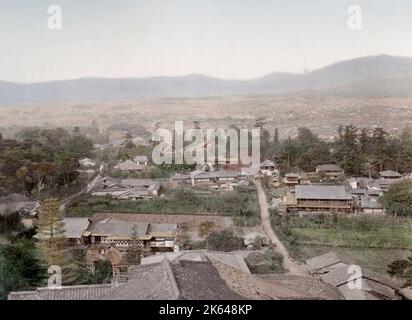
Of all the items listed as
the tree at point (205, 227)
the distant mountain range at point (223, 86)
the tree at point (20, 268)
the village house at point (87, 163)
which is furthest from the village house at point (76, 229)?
the distant mountain range at point (223, 86)

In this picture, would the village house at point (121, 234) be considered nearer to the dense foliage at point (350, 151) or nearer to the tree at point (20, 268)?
the tree at point (20, 268)

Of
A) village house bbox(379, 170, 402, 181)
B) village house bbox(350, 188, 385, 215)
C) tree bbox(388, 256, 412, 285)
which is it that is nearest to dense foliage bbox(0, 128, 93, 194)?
village house bbox(350, 188, 385, 215)

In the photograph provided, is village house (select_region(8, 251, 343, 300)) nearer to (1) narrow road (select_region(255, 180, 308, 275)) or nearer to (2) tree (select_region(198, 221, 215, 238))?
(1) narrow road (select_region(255, 180, 308, 275))

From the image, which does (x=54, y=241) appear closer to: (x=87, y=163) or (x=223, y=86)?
(x=87, y=163)

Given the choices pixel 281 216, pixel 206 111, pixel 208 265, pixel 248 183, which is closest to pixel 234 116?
pixel 206 111
